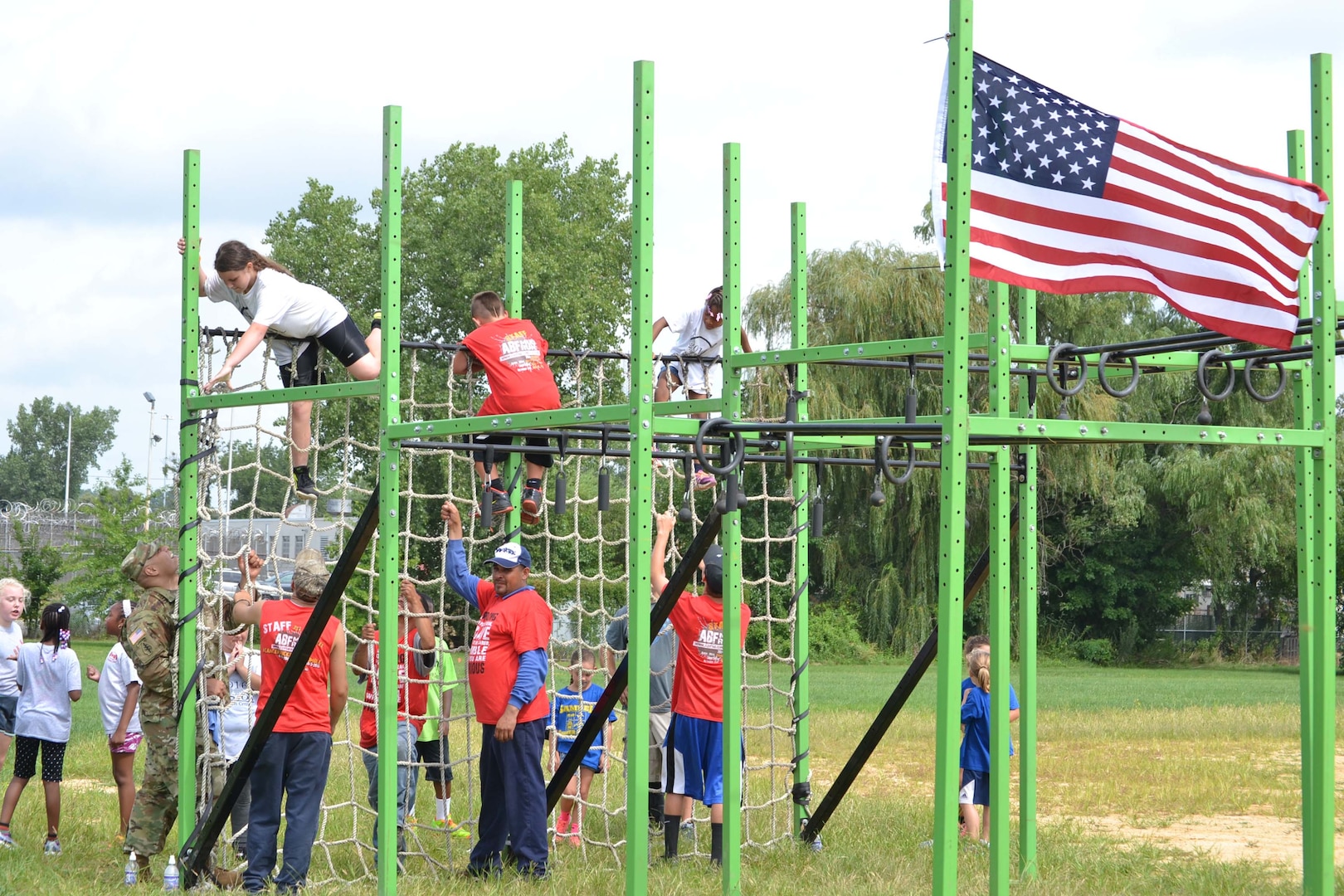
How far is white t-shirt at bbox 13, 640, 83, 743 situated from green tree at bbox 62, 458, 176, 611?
24.3m

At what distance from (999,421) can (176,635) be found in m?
5.09

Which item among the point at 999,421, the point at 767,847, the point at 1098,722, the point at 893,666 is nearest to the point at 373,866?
the point at 767,847

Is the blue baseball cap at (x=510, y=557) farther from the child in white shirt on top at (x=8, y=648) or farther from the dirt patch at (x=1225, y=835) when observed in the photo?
the dirt patch at (x=1225, y=835)

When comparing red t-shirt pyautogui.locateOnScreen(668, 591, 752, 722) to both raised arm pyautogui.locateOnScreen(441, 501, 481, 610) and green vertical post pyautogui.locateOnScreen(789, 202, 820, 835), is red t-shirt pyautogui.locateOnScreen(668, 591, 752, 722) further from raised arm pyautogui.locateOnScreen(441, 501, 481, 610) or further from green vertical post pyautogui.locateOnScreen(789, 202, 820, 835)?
raised arm pyautogui.locateOnScreen(441, 501, 481, 610)

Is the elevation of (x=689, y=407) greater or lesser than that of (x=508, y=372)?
lesser

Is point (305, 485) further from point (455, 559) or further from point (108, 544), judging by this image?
point (108, 544)

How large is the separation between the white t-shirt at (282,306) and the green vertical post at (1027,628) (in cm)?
403

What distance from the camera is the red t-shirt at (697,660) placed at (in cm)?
874

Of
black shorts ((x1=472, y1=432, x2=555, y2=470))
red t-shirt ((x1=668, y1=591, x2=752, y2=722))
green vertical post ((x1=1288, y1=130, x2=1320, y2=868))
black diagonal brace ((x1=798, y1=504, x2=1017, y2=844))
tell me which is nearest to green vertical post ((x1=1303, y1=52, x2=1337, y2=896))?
green vertical post ((x1=1288, y1=130, x2=1320, y2=868))

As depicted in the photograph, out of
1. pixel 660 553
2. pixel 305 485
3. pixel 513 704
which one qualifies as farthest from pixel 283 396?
pixel 660 553

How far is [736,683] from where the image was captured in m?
7.34

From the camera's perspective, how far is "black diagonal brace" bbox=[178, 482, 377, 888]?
7543 millimetres

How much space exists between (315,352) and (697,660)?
9.42 ft

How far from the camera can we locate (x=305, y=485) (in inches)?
344
